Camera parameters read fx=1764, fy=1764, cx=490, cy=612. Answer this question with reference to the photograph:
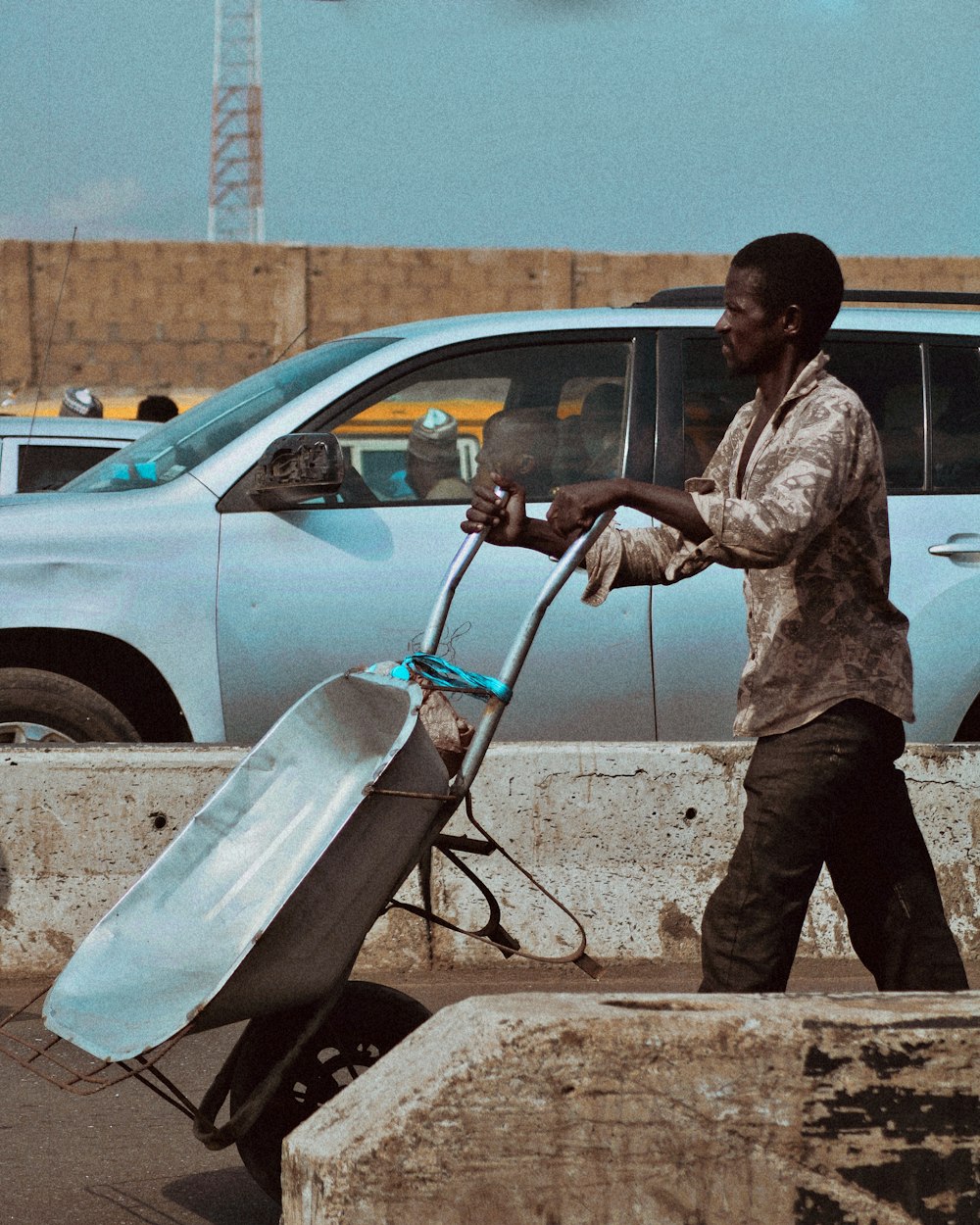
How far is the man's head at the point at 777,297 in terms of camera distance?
3.20 meters

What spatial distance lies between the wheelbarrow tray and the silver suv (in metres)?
1.91

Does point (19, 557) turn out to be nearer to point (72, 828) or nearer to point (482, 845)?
point (72, 828)

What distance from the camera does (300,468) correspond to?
505 cm

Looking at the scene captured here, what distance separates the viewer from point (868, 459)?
3.09 meters

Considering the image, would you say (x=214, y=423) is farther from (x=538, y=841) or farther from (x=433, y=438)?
(x=538, y=841)

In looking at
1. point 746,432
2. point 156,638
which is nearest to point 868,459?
point 746,432

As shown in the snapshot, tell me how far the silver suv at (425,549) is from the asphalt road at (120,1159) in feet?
3.65

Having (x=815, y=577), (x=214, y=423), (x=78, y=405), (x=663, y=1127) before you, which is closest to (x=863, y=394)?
(x=214, y=423)

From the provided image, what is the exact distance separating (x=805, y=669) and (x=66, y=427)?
6.31m

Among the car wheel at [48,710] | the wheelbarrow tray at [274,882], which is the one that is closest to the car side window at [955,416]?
the car wheel at [48,710]

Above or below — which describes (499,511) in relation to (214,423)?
below

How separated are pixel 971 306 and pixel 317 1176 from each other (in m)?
4.45

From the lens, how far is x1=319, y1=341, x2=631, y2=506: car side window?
17.9ft

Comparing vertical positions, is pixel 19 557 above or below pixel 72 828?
above
